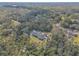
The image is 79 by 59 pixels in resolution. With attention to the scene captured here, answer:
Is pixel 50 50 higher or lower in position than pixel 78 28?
lower

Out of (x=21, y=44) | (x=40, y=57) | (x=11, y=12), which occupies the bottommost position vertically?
(x=40, y=57)

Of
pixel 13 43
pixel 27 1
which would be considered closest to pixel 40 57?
pixel 13 43

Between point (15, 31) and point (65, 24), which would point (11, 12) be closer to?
point (15, 31)

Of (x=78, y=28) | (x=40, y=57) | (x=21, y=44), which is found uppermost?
(x=78, y=28)

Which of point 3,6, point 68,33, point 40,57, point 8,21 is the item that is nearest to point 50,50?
point 40,57

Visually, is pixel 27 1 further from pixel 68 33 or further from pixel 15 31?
pixel 68 33

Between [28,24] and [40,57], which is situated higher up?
[28,24]
